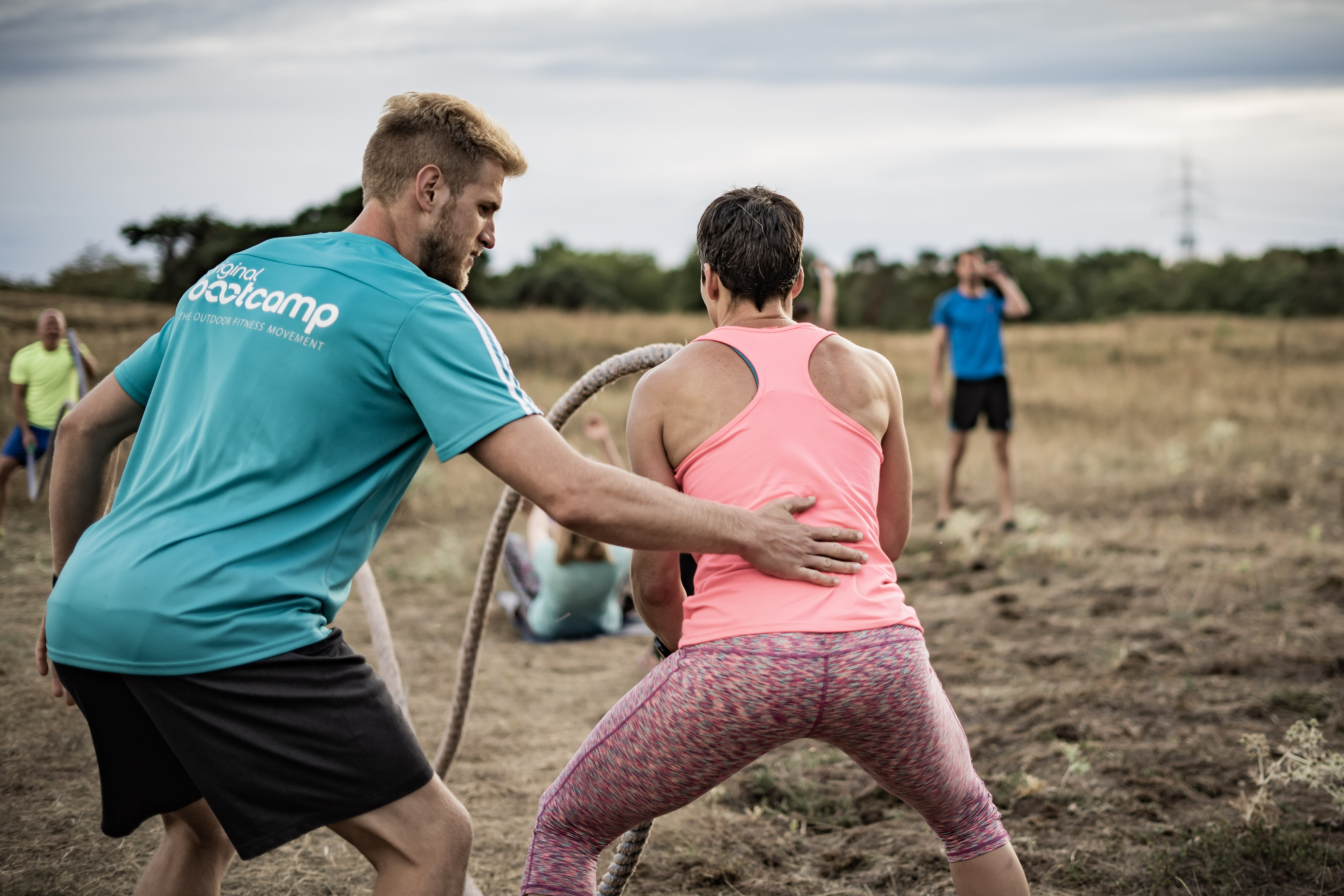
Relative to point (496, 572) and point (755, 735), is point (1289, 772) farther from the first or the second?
point (496, 572)

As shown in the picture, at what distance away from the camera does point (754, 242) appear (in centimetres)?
220

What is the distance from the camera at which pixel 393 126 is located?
83.0 inches

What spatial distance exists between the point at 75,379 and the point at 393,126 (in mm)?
8284

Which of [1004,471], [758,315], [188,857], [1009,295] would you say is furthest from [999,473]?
[188,857]

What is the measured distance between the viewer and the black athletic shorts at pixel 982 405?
358 inches

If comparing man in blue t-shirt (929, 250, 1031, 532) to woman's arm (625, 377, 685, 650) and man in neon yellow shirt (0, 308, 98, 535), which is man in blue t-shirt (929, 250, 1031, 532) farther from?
man in neon yellow shirt (0, 308, 98, 535)

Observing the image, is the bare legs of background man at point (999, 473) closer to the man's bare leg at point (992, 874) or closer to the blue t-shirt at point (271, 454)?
the man's bare leg at point (992, 874)

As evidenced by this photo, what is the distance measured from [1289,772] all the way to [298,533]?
3.67m

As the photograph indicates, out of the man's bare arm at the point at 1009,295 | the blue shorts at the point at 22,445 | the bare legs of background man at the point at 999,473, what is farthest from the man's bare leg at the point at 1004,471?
the blue shorts at the point at 22,445

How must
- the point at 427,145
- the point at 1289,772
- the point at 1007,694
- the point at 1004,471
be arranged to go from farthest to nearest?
the point at 1004,471 < the point at 1007,694 < the point at 1289,772 < the point at 427,145

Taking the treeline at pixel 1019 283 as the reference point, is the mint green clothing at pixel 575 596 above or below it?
below

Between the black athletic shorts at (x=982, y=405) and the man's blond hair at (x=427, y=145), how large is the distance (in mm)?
7579

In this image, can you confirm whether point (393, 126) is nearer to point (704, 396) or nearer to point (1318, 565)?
point (704, 396)

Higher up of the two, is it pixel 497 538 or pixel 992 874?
pixel 497 538
